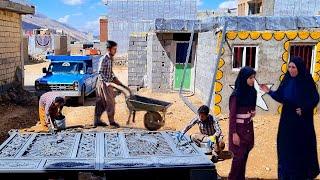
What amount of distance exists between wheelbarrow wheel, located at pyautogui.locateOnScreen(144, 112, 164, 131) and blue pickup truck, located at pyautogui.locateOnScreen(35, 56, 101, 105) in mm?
5027

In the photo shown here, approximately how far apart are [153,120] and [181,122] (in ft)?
5.94

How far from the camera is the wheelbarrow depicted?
350 inches

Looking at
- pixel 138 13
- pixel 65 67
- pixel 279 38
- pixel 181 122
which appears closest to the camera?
pixel 181 122

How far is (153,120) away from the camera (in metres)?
9.27

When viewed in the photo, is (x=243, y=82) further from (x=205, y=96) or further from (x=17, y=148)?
(x=205, y=96)

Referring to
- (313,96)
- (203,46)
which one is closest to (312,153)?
(313,96)

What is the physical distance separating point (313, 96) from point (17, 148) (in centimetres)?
381

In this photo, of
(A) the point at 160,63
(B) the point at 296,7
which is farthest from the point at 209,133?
(B) the point at 296,7

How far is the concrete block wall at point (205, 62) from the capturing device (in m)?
12.2

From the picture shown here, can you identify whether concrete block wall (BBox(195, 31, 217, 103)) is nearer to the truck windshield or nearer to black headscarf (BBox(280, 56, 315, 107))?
the truck windshield

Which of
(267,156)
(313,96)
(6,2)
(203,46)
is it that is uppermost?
(6,2)

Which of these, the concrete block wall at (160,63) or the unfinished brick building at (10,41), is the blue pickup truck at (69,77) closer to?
the unfinished brick building at (10,41)

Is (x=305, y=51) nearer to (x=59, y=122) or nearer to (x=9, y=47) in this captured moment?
(x=59, y=122)

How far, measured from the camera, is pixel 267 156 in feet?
25.1
